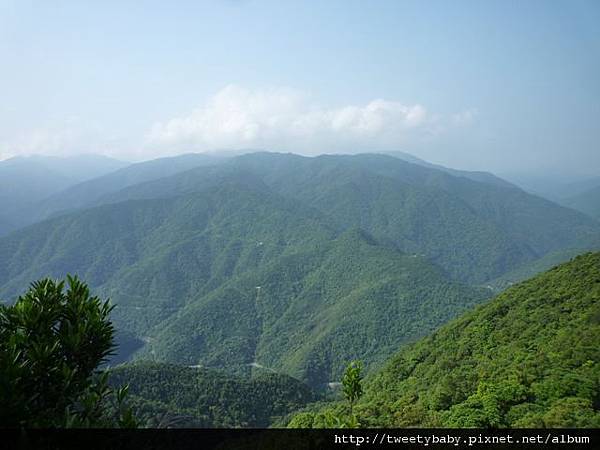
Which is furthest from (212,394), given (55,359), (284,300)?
(284,300)

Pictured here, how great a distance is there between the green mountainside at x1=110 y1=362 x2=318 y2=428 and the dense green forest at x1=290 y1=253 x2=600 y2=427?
851 inches

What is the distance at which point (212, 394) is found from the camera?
2420 inches

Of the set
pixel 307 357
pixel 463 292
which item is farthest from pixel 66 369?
pixel 463 292

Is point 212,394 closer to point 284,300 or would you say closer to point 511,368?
point 511,368

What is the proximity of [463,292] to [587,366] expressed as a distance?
108 m

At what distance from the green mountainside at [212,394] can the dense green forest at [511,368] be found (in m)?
21.6

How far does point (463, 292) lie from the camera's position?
125875mm

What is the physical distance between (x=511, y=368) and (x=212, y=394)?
4575 centimetres

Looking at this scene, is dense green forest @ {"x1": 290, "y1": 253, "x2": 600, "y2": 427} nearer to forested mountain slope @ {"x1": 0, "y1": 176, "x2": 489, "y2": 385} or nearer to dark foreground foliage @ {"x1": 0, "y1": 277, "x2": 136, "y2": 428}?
dark foreground foliage @ {"x1": 0, "y1": 277, "x2": 136, "y2": 428}

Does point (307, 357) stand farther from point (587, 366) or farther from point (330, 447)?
point (330, 447)

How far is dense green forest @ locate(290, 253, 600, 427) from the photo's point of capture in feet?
66.6

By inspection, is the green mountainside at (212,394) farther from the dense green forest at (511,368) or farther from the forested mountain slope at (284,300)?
the forested mountain slope at (284,300)

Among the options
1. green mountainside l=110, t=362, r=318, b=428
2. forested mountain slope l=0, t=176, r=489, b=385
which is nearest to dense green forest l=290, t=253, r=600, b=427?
green mountainside l=110, t=362, r=318, b=428

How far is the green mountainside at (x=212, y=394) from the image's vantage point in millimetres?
55750
